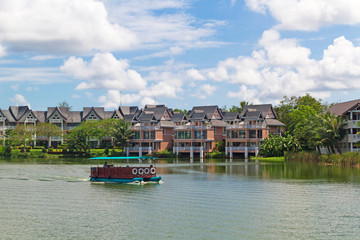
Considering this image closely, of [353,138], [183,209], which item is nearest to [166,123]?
[353,138]

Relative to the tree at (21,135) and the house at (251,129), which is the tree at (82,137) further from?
the house at (251,129)

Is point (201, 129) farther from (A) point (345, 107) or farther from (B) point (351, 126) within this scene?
(B) point (351, 126)

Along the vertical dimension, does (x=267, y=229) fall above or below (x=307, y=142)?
below

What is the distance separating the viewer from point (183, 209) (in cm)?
2983

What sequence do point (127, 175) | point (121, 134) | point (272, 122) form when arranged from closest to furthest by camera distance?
point (127, 175)
point (272, 122)
point (121, 134)

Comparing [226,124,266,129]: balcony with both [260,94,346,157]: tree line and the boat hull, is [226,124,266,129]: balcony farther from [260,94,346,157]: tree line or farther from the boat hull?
the boat hull

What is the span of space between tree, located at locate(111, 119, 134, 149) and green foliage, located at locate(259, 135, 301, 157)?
99.1 feet

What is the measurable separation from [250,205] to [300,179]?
17275 millimetres

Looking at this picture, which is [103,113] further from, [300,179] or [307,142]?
[300,179]

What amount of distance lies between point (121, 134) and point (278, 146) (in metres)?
34.4

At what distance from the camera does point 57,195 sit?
117 ft

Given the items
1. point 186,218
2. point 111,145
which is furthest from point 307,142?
point 186,218

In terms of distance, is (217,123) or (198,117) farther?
(217,123)

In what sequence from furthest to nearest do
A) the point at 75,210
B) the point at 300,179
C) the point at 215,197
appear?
the point at 300,179 → the point at 215,197 → the point at 75,210
